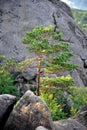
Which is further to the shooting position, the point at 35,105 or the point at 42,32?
the point at 42,32

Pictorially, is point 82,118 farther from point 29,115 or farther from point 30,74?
point 30,74

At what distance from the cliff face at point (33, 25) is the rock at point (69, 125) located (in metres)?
17.6

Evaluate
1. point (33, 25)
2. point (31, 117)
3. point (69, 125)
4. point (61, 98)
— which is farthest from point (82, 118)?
point (33, 25)

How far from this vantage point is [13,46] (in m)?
33.0

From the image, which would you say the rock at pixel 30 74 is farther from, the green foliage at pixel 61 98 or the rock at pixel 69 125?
the rock at pixel 69 125

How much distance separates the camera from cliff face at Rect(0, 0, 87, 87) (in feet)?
109

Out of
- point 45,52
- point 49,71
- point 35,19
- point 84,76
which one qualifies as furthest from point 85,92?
point 35,19

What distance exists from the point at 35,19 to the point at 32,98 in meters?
23.0

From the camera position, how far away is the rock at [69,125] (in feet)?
46.3

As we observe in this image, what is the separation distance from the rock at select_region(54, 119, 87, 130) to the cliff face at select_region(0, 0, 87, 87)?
1757 cm

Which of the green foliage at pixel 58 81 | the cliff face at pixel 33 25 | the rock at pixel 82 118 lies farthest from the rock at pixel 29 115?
the cliff face at pixel 33 25

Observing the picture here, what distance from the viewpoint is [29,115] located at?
1359 centimetres

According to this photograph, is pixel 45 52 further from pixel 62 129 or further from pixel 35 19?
pixel 35 19

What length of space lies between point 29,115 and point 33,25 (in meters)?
22.5
